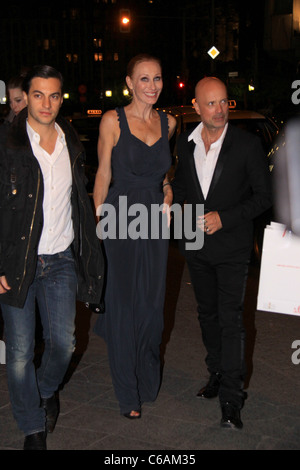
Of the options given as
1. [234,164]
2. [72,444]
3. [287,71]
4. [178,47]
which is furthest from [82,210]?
[178,47]

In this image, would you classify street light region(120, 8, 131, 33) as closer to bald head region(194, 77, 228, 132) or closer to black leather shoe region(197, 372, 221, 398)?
bald head region(194, 77, 228, 132)

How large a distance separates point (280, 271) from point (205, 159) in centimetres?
88

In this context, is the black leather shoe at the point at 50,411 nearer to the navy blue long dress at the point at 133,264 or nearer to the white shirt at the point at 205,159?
the navy blue long dress at the point at 133,264

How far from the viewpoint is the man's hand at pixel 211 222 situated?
4383 mm

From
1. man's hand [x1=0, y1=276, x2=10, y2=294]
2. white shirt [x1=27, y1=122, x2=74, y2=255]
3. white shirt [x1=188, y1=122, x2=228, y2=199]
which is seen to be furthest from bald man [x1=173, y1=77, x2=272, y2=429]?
man's hand [x1=0, y1=276, x2=10, y2=294]

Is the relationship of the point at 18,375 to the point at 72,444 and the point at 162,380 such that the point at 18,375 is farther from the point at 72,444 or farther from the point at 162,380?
the point at 162,380

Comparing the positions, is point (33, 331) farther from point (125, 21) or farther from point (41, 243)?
point (125, 21)

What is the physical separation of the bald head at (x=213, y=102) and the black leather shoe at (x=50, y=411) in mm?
1960

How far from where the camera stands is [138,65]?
4.52 meters

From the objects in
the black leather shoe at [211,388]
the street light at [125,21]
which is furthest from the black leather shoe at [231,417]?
the street light at [125,21]

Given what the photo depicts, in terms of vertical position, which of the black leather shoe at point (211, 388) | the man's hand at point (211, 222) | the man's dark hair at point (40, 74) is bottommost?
the black leather shoe at point (211, 388)

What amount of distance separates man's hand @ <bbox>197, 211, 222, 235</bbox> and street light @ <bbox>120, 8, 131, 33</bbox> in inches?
970

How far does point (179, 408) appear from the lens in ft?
15.2

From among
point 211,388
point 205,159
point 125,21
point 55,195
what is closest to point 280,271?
point 205,159
